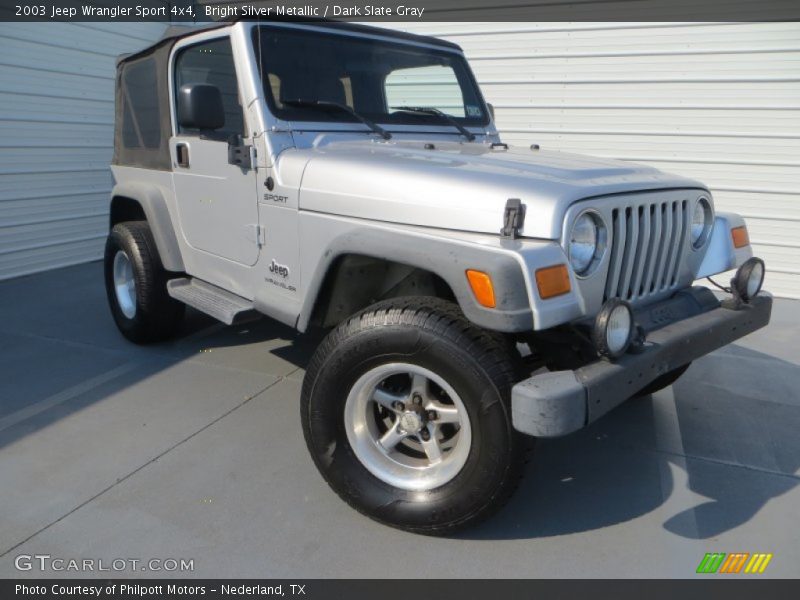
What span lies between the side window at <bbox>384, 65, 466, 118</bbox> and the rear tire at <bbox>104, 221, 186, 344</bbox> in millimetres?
1863

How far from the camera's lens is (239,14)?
319 centimetres

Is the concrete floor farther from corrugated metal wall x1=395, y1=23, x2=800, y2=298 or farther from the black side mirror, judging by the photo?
corrugated metal wall x1=395, y1=23, x2=800, y2=298

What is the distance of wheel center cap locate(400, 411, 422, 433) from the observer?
252cm

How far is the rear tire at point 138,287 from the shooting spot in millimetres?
4191

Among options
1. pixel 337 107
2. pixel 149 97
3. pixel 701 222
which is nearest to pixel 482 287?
pixel 701 222

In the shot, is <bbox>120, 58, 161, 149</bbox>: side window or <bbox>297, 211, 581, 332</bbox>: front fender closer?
<bbox>297, 211, 581, 332</bbox>: front fender

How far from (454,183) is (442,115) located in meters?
1.52

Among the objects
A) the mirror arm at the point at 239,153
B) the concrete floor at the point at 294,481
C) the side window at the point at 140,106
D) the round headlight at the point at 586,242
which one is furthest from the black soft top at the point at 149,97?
the round headlight at the point at 586,242

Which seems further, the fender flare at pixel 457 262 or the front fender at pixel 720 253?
the front fender at pixel 720 253

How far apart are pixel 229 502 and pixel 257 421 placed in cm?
75

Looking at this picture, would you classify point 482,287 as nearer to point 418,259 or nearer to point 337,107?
point 418,259

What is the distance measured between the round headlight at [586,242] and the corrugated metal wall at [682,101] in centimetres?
462

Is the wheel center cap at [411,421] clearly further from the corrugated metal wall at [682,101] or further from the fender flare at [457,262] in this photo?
the corrugated metal wall at [682,101]

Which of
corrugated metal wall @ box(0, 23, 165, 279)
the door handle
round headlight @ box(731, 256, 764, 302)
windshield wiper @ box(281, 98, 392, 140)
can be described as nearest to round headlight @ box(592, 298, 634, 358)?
round headlight @ box(731, 256, 764, 302)
